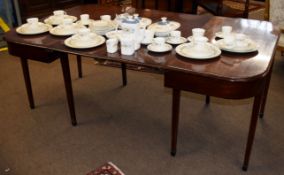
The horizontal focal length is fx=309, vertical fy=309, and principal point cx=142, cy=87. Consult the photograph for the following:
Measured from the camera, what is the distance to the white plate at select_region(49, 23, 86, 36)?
203 centimetres

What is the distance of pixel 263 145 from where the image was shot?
2.02 meters

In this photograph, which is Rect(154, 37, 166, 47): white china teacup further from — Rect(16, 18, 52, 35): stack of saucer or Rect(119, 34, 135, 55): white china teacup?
Rect(16, 18, 52, 35): stack of saucer

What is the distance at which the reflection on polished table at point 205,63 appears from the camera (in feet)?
4.92

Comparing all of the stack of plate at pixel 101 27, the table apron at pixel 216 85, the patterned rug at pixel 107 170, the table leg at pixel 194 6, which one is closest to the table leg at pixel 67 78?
the stack of plate at pixel 101 27

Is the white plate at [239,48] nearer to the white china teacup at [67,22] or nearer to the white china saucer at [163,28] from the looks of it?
the white china saucer at [163,28]

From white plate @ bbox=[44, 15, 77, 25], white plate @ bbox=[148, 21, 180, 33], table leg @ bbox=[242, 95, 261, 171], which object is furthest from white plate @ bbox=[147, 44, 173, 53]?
white plate @ bbox=[44, 15, 77, 25]

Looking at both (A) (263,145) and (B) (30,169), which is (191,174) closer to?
(A) (263,145)

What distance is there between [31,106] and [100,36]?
0.93m

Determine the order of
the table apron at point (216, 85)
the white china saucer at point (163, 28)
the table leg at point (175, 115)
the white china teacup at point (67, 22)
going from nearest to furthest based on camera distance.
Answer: the table apron at point (216, 85) < the table leg at point (175, 115) < the white china saucer at point (163, 28) < the white china teacup at point (67, 22)

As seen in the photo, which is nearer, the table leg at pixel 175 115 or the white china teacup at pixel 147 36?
the table leg at pixel 175 115

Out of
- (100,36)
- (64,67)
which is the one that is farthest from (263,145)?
(64,67)

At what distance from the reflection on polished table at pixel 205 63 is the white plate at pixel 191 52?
0.9 inches

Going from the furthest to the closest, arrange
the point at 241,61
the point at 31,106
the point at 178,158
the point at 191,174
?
the point at 31,106 < the point at 178,158 < the point at 191,174 < the point at 241,61

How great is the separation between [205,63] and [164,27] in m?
0.52
